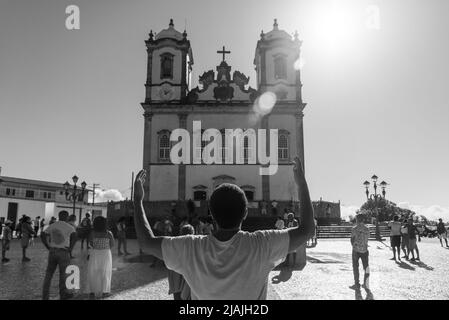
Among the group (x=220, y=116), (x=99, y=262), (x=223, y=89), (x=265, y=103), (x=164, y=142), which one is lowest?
(x=99, y=262)

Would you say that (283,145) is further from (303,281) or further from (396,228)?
(303,281)

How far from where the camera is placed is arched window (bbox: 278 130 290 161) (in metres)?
30.9

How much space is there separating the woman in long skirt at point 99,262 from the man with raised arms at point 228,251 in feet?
19.7

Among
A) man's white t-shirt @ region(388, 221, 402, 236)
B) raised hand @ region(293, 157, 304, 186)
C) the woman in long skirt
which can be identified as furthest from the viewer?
man's white t-shirt @ region(388, 221, 402, 236)

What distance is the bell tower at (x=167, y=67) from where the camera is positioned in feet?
106

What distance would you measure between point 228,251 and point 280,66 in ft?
107

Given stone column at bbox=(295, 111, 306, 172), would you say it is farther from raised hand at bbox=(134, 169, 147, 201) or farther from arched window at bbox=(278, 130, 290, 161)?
raised hand at bbox=(134, 169, 147, 201)

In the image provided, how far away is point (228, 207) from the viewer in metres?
2.01

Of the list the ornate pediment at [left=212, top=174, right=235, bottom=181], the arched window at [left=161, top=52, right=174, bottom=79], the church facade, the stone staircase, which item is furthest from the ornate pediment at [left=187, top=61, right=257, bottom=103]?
the stone staircase

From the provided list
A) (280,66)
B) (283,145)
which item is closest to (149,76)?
(280,66)

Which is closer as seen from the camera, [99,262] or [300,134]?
[99,262]

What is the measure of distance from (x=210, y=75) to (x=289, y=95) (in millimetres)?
7263
